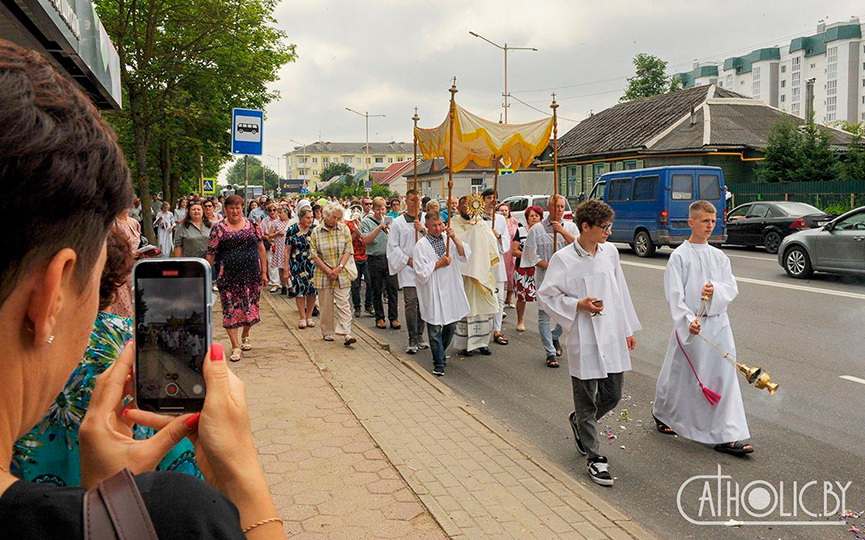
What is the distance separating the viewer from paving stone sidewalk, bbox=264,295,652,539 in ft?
14.1

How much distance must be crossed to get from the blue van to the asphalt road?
9.24 metres

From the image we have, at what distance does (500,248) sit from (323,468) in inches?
278

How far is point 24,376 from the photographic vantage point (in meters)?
1.04

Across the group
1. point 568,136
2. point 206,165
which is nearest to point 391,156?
point 568,136

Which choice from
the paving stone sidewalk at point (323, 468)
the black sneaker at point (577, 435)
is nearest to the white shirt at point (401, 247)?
the paving stone sidewalk at point (323, 468)

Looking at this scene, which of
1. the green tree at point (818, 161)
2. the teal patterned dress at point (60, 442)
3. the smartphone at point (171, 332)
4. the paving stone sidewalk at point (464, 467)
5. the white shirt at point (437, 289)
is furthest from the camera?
the green tree at point (818, 161)

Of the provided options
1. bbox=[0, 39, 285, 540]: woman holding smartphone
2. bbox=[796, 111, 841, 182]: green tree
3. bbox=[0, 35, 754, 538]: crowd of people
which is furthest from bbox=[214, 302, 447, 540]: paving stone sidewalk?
bbox=[796, 111, 841, 182]: green tree

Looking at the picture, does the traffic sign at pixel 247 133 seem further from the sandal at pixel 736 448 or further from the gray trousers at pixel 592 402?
the sandal at pixel 736 448

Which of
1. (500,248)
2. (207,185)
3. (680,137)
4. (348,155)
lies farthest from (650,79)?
(348,155)

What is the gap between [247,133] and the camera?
10578 mm

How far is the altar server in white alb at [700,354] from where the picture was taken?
588cm

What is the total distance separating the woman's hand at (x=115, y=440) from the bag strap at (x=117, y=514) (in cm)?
42

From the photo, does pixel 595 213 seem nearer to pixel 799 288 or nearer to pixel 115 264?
pixel 115 264

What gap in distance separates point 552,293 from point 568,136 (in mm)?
43257
